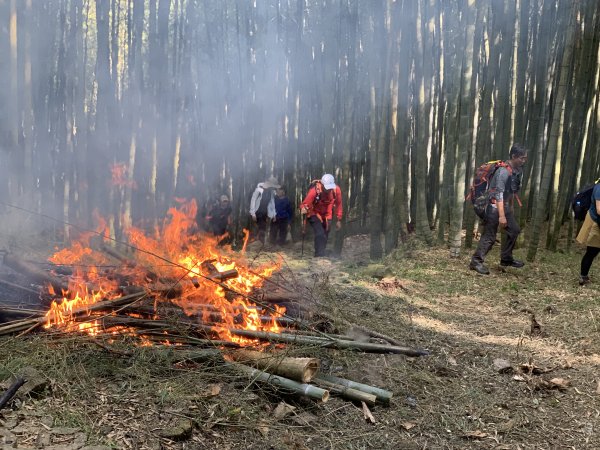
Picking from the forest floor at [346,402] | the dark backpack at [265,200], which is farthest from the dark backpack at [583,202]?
the dark backpack at [265,200]

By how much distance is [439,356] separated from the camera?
394 centimetres

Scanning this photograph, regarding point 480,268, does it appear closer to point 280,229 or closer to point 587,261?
point 587,261

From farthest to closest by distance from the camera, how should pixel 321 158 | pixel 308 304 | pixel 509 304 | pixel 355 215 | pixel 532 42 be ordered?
pixel 355 215 < pixel 321 158 < pixel 532 42 < pixel 509 304 < pixel 308 304

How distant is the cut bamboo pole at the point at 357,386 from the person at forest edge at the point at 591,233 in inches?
161

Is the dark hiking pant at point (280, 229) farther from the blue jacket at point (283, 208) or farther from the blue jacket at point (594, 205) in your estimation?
the blue jacket at point (594, 205)

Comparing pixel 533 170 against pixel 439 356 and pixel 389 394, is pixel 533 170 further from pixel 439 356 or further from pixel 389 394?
pixel 389 394

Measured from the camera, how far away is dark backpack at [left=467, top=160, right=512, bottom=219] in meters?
6.60

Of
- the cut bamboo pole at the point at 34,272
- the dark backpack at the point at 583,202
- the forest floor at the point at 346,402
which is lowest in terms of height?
the forest floor at the point at 346,402

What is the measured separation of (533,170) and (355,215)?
155 inches

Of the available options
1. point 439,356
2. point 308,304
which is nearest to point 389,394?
point 439,356

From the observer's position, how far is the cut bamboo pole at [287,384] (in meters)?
2.96

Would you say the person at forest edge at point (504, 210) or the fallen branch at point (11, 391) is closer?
the fallen branch at point (11, 391)

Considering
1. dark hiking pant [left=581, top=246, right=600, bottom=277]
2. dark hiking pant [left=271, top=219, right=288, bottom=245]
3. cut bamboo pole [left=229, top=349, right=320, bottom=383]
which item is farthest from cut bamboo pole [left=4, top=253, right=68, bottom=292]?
dark hiking pant [left=271, top=219, right=288, bottom=245]

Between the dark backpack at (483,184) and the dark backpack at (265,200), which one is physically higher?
the dark backpack at (483,184)
